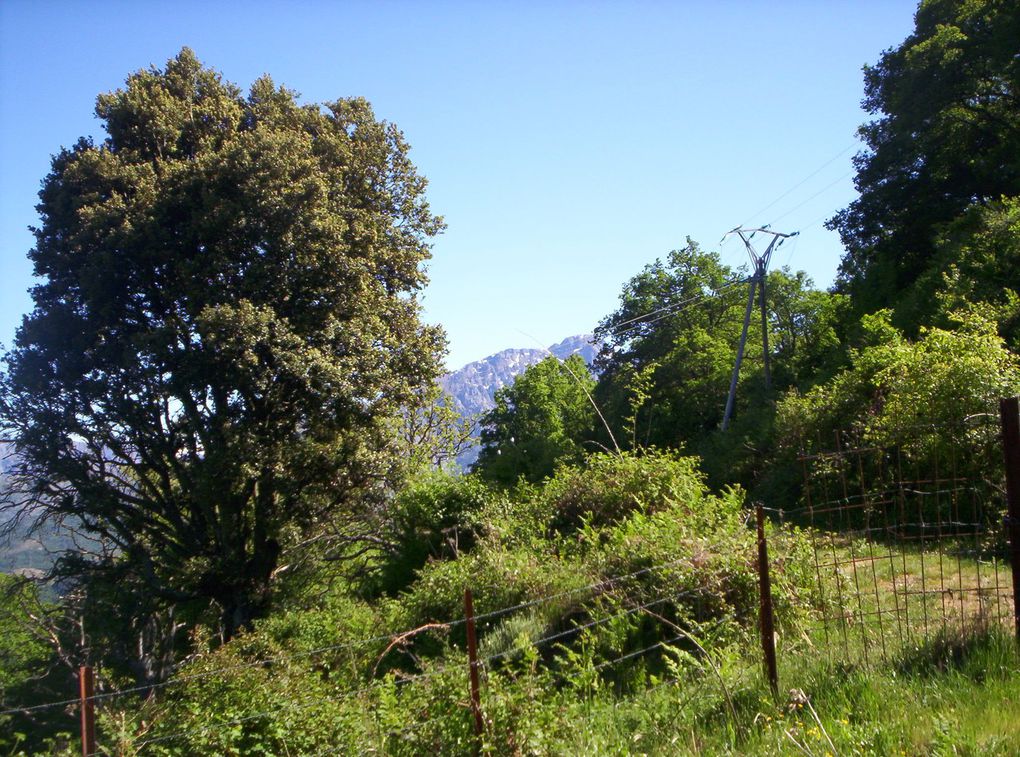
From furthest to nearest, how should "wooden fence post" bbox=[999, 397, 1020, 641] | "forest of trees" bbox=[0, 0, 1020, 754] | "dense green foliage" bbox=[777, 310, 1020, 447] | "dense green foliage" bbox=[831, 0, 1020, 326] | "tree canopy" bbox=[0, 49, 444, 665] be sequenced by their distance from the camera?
"dense green foliage" bbox=[831, 0, 1020, 326], "tree canopy" bbox=[0, 49, 444, 665], "forest of trees" bbox=[0, 0, 1020, 754], "dense green foliage" bbox=[777, 310, 1020, 447], "wooden fence post" bbox=[999, 397, 1020, 641]

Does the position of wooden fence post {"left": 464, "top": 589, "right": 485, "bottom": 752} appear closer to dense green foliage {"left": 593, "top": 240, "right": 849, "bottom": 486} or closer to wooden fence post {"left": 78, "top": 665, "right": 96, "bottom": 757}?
wooden fence post {"left": 78, "top": 665, "right": 96, "bottom": 757}

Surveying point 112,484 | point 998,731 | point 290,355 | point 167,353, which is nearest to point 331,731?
point 998,731

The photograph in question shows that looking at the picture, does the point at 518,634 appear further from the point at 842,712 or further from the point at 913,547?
the point at 913,547

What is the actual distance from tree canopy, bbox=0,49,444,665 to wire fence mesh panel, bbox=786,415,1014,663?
952 centimetres

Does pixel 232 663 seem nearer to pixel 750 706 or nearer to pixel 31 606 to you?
pixel 750 706

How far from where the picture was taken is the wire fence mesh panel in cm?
561

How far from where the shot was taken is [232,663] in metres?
9.77

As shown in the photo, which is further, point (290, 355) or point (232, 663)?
point (290, 355)

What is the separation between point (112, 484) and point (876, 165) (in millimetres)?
23527

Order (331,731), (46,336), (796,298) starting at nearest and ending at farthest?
1. (331,731)
2. (46,336)
3. (796,298)

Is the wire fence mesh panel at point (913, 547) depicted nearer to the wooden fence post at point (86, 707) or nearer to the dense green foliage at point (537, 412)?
the wooden fence post at point (86, 707)

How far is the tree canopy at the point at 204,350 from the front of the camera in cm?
1553

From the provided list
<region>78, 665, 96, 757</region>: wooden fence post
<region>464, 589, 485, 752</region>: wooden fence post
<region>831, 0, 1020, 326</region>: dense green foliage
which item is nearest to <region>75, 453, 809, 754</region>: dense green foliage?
<region>464, 589, 485, 752</region>: wooden fence post

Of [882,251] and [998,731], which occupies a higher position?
[882,251]
